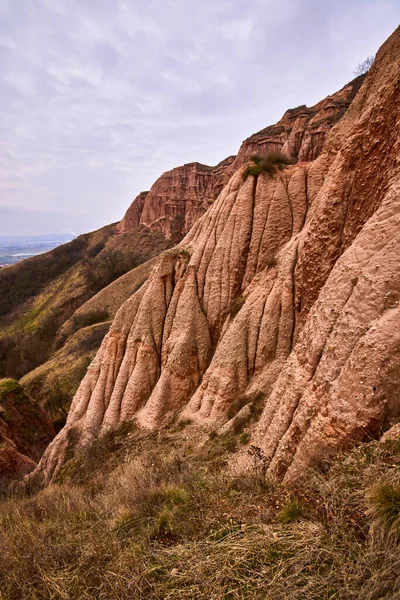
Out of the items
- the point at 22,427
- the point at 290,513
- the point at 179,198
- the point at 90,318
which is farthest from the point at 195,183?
the point at 290,513

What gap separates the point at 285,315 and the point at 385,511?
Answer: 25.2ft

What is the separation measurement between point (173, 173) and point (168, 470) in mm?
70060

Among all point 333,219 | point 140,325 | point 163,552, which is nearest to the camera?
point 163,552

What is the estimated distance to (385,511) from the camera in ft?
8.96

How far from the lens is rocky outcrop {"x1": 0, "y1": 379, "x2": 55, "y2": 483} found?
15836mm

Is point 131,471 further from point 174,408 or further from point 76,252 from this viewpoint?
point 76,252

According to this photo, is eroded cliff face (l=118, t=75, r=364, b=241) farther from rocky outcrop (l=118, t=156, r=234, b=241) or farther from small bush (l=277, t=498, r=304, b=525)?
small bush (l=277, t=498, r=304, b=525)

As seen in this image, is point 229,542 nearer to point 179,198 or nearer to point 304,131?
point 304,131

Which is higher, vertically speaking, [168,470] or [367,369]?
[367,369]

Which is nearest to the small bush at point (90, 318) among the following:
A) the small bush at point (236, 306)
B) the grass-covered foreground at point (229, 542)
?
the small bush at point (236, 306)

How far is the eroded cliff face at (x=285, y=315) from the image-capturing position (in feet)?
15.9

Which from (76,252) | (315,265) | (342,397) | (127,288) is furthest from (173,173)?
(342,397)

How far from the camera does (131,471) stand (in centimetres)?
771

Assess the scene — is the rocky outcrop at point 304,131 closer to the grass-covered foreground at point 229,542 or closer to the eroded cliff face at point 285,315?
the eroded cliff face at point 285,315
